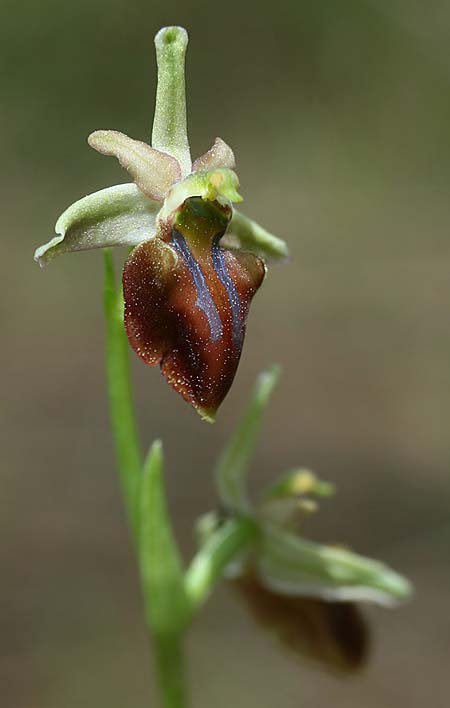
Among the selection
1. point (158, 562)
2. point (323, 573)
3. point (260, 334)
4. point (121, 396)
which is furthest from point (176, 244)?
point (260, 334)

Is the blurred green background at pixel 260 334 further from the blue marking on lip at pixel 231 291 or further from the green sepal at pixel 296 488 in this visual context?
the blue marking on lip at pixel 231 291

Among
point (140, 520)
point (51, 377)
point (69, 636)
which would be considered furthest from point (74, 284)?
point (140, 520)

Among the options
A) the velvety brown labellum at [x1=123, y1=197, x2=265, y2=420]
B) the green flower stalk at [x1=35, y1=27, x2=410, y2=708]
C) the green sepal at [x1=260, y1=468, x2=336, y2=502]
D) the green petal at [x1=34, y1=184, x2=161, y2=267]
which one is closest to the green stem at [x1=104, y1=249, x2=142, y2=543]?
the green flower stalk at [x1=35, y1=27, x2=410, y2=708]

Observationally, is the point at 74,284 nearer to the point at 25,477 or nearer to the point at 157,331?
the point at 25,477

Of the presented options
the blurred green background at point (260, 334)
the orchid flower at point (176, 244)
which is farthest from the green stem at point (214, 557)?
the orchid flower at point (176, 244)

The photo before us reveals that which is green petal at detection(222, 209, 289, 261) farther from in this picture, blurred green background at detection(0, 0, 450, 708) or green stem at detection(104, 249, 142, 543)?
blurred green background at detection(0, 0, 450, 708)

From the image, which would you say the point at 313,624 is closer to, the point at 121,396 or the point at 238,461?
the point at 238,461

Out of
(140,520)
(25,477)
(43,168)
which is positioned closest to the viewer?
(140,520)
